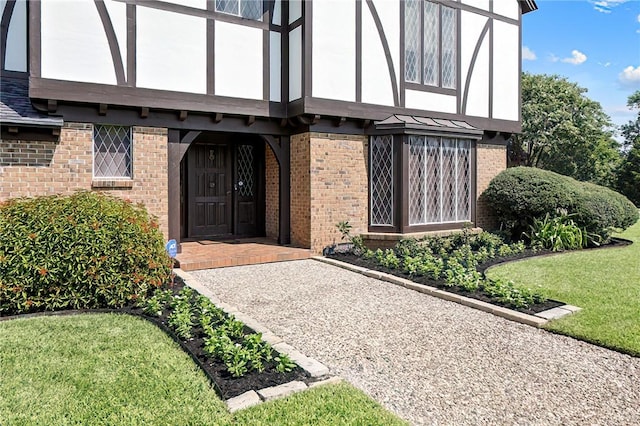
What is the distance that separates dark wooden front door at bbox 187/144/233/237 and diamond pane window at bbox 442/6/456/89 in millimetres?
5588

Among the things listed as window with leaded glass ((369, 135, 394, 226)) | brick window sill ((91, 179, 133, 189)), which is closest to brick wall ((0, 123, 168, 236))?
brick window sill ((91, 179, 133, 189))

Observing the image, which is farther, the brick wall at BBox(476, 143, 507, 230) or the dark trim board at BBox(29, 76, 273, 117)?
the brick wall at BBox(476, 143, 507, 230)

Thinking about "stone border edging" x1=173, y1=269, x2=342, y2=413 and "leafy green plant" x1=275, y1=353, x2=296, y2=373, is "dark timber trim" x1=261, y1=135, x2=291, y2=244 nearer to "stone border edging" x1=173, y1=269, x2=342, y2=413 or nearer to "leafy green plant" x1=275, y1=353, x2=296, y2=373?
"stone border edging" x1=173, y1=269, x2=342, y2=413

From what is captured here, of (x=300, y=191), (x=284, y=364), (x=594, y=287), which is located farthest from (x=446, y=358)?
(x=300, y=191)

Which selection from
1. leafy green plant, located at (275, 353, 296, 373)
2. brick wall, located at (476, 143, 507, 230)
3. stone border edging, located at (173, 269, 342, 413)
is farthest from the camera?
brick wall, located at (476, 143, 507, 230)

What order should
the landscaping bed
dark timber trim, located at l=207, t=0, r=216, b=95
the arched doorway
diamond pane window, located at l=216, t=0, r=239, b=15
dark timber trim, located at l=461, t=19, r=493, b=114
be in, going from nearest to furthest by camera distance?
1. the landscaping bed
2. dark timber trim, located at l=207, t=0, r=216, b=95
3. diamond pane window, located at l=216, t=0, r=239, b=15
4. the arched doorway
5. dark timber trim, located at l=461, t=19, r=493, b=114

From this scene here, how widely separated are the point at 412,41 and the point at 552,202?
4.90 metres

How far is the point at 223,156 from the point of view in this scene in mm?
10414

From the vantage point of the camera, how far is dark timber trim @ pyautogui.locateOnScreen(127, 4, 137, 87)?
755 cm

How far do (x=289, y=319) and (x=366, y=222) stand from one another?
489cm

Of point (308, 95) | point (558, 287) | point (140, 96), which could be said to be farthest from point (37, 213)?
point (558, 287)

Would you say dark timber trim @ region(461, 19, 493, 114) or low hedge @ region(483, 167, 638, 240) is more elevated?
dark timber trim @ region(461, 19, 493, 114)

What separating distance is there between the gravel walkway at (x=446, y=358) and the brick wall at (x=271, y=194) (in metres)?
4.05

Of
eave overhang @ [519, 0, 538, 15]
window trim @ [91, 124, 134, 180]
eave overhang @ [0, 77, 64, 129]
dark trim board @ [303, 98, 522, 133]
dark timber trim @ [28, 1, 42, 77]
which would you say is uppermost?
eave overhang @ [519, 0, 538, 15]
